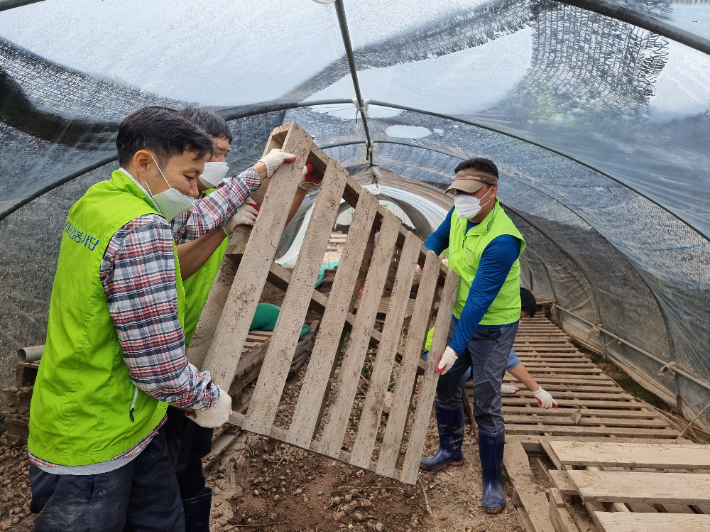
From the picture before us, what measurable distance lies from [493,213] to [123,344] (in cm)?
235

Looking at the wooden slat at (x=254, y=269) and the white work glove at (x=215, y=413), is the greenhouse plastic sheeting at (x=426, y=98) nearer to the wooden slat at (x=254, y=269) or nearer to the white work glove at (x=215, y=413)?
the wooden slat at (x=254, y=269)

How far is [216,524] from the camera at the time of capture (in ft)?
9.61

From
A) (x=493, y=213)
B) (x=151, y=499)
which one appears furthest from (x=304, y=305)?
(x=493, y=213)

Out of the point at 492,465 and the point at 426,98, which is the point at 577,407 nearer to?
the point at 492,465

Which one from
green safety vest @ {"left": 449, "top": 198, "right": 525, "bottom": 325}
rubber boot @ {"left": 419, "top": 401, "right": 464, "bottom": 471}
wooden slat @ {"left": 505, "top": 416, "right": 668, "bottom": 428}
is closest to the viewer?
green safety vest @ {"left": 449, "top": 198, "right": 525, "bottom": 325}

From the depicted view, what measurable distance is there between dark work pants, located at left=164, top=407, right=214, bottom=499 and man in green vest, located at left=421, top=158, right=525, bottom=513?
1459 mm

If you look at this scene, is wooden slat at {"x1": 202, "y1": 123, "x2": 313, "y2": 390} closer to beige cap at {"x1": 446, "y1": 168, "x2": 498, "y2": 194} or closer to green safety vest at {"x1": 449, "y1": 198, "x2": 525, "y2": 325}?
beige cap at {"x1": 446, "y1": 168, "x2": 498, "y2": 194}

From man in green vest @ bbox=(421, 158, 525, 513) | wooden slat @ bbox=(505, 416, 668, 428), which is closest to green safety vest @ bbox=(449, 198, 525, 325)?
man in green vest @ bbox=(421, 158, 525, 513)

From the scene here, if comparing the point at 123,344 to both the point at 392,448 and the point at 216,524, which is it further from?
the point at 216,524

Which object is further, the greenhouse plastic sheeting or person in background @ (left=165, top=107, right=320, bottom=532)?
the greenhouse plastic sheeting

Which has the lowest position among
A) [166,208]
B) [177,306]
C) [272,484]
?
[272,484]

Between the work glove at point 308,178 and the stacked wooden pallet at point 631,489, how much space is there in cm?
202

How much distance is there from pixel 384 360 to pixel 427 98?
2799 millimetres

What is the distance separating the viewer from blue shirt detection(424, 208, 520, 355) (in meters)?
2.79
